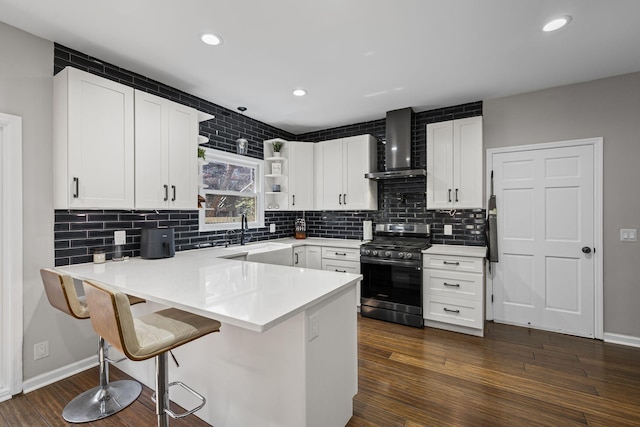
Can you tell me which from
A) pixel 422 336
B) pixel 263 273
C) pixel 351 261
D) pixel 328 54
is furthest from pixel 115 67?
pixel 422 336

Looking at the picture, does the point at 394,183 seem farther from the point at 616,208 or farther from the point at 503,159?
the point at 616,208

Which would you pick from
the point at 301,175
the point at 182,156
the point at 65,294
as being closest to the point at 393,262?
the point at 301,175

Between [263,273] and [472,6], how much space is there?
2229 millimetres

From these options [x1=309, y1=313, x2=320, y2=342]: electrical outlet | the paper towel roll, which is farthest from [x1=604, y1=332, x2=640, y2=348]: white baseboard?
[x1=309, y1=313, x2=320, y2=342]: electrical outlet

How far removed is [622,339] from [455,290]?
1.58m

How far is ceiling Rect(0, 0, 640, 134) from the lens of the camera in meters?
1.91

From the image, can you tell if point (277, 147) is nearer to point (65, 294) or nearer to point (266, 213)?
point (266, 213)

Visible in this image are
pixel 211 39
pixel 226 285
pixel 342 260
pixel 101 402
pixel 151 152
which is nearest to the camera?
pixel 226 285

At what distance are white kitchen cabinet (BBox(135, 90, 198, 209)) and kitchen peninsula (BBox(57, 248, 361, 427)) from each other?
0.79 meters

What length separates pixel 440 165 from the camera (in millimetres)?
3613

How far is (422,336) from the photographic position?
10.4 ft

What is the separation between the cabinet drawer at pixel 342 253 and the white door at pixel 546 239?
168cm

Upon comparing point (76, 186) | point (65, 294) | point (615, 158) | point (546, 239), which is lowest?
point (65, 294)

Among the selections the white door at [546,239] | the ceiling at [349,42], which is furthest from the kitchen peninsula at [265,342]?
the white door at [546,239]
